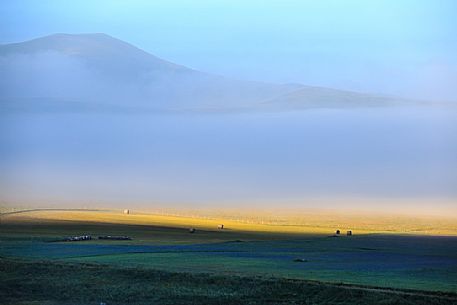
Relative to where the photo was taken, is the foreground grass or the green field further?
the green field

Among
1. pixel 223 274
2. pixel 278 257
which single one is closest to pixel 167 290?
pixel 223 274

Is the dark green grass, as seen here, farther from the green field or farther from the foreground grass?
the foreground grass

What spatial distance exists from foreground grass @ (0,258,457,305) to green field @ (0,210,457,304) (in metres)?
0.04

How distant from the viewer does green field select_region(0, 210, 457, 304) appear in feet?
111

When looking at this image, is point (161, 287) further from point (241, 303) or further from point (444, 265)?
point (444, 265)

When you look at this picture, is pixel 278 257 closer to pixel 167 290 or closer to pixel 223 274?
pixel 223 274

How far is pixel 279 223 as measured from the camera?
365ft

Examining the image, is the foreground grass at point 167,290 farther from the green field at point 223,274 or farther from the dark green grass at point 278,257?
the dark green grass at point 278,257

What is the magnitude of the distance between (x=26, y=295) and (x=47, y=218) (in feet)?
202

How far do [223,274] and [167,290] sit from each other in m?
3.46

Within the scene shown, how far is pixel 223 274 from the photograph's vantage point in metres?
38.2

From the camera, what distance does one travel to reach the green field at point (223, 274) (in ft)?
111

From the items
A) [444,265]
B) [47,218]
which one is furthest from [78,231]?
[444,265]

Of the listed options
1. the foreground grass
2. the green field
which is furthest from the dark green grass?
the foreground grass
